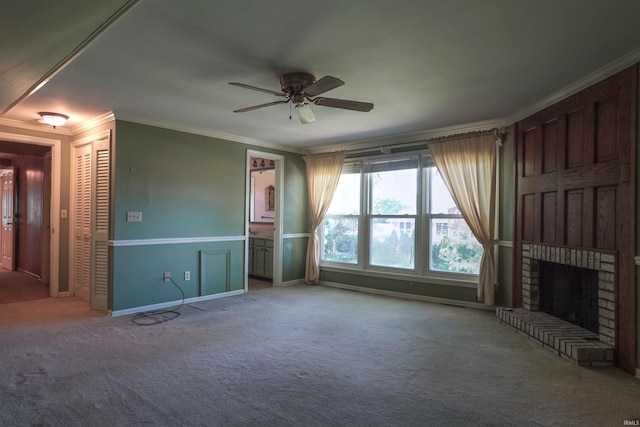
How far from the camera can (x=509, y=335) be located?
3744 mm

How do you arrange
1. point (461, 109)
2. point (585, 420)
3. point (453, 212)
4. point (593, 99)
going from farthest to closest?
point (453, 212) → point (461, 109) → point (593, 99) → point (585, 420)

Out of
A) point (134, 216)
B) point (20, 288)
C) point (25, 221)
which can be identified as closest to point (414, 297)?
point (134, 216)

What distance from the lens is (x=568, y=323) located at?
11.9ft

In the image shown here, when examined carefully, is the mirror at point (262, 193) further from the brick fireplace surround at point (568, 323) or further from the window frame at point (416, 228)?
the brick fireplace surround at point (568, 323)

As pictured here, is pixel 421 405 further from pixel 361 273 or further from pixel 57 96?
pixel 57 96

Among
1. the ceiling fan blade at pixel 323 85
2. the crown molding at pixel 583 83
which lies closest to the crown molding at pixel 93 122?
the ceiling fan blade at pixel 323 85

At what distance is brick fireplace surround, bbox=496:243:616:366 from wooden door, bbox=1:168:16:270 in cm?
920

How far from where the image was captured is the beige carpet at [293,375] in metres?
2.24

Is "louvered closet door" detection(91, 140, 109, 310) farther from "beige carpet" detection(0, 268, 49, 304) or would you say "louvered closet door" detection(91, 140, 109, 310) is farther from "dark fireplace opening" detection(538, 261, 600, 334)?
"dark fireplace opening" detection(538, 261, 600, 334)

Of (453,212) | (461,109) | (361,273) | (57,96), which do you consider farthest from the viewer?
(361,273)

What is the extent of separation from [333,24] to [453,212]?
3499 millimetres

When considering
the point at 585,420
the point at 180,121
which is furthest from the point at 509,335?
the point at 180,121

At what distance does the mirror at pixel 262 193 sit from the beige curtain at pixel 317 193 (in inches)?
41.2

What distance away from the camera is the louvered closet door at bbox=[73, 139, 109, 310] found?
4523mm
